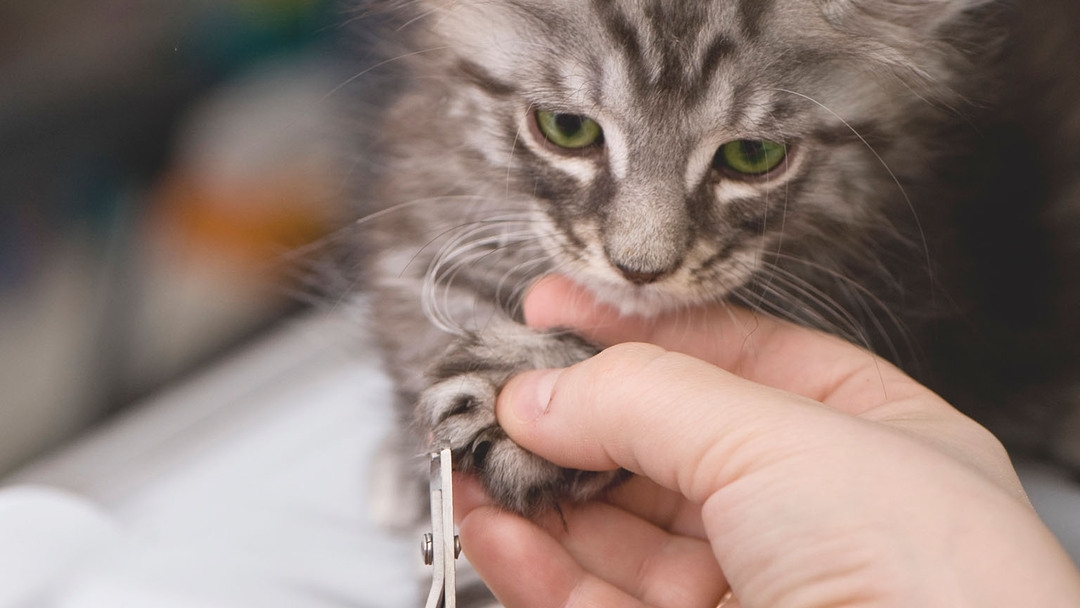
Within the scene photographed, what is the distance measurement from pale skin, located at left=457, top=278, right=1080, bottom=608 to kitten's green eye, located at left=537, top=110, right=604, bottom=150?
0.52 feet

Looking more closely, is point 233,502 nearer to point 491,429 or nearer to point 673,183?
point 491,429

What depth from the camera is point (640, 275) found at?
34.9 inches

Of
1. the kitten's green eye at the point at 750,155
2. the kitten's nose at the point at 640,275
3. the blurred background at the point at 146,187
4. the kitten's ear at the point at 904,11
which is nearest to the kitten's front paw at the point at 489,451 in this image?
the kitten's nose at the point at 640,275

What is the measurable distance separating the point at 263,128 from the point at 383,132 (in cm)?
47

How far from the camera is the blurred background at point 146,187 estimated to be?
51.4 inches

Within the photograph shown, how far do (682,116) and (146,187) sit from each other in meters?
0.99

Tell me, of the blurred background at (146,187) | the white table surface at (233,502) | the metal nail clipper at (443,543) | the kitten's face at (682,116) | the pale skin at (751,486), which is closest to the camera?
the pale skin at (751,486)

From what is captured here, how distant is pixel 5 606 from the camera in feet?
3.71

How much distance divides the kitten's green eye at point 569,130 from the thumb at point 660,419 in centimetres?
23

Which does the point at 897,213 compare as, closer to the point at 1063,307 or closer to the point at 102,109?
the point at 1063,307

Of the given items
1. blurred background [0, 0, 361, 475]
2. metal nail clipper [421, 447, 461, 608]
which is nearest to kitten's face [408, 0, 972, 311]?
metal nail clipper [421, 447, 461, 608]

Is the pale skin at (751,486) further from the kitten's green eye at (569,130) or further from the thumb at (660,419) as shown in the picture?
the kitten's green eye at (569,130)

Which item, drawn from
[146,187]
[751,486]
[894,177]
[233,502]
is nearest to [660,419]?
[751,486]

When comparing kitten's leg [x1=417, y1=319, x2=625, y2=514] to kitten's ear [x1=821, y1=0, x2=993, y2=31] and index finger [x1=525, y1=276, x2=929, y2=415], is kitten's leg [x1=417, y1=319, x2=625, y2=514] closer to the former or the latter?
index finger [x1=525, y1=276, x2=929, y2=415]
